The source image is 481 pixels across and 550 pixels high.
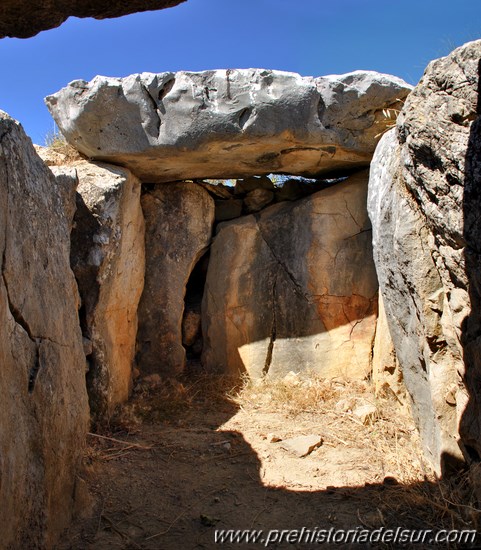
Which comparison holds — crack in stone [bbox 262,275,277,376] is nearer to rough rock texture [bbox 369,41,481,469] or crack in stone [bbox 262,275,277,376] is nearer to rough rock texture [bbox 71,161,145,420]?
rough rock texture [bbox 71,161,145,420]

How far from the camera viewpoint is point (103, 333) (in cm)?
468

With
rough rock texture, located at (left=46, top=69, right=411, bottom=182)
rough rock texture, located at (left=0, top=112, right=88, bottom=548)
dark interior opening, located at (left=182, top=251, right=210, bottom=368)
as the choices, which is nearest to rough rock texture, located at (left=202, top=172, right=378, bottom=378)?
dark interior opening, located at (left=182, top=251, right=210, bottom=368)

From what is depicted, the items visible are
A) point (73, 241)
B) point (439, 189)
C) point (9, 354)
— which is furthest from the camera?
point (73, 241)

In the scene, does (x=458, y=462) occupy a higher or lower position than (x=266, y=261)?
lower

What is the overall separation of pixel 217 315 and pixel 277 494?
249 cm

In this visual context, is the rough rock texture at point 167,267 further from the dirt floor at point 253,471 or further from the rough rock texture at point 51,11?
the rough rock texture at point 51,11

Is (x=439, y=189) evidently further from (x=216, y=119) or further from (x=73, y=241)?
(x=73, y=241)

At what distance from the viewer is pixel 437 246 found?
314cm

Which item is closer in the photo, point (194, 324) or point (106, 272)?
point (106, 272)

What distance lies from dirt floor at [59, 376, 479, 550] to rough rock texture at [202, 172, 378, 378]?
0.32 meters

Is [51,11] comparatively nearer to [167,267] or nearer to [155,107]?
[155,107]

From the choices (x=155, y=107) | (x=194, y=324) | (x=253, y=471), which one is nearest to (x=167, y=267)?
(x=194, y=324)

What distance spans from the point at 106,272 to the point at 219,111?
1.55 meters

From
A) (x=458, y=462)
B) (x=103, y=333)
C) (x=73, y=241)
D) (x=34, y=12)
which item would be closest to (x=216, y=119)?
(x=73, y=241)
